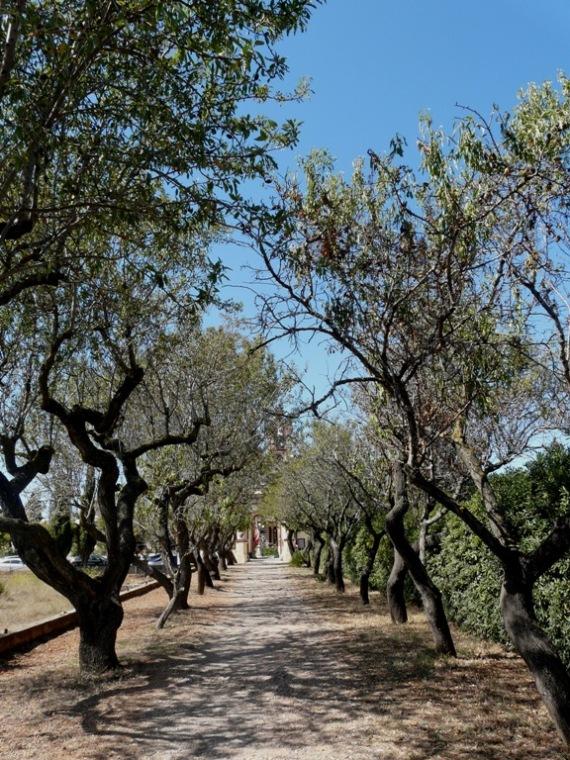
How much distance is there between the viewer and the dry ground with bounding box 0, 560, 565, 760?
6.05 m

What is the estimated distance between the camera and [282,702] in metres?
7.78

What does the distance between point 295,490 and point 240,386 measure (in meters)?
12.1

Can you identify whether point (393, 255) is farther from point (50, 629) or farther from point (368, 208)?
point (50, 629)

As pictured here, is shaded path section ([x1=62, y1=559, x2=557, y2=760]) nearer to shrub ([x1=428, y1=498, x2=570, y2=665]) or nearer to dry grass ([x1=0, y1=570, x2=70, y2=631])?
shrub ([x1=428, y1=498, x2=570, y2=665])

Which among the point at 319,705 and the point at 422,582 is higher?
the point at 422,582

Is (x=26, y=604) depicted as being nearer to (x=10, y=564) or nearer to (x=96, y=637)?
(x=96, y=637)

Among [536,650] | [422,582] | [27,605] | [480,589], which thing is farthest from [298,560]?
[536,650]

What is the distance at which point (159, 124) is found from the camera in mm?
6492

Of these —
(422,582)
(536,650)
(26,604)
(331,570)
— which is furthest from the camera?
(331,570)

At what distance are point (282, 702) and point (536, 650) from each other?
313cm

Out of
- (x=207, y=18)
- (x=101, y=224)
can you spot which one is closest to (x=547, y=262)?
(x=207, y=18)

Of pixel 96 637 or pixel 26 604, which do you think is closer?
pixel 96 637

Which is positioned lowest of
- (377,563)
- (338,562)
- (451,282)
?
(338,562)

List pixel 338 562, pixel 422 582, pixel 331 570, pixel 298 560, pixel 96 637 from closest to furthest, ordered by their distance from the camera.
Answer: pixel 96 637
pixel 422 582
pixel 338 562
pixel 331 570
pixel 298 560
